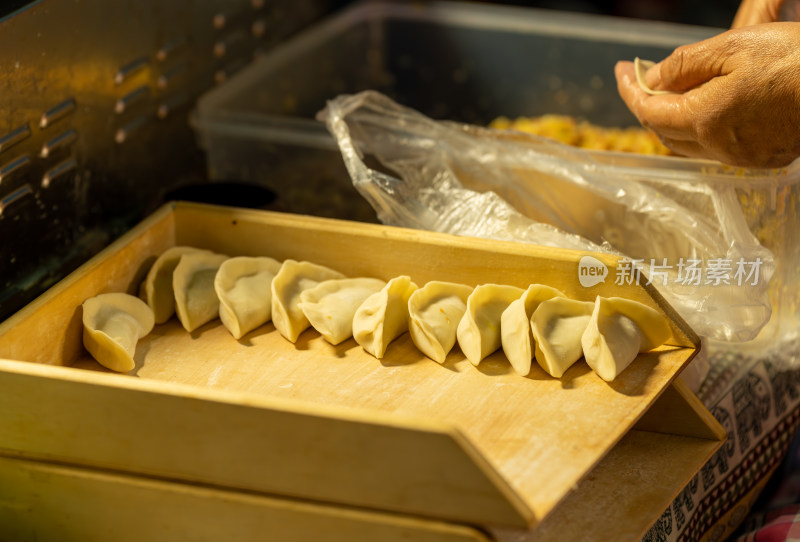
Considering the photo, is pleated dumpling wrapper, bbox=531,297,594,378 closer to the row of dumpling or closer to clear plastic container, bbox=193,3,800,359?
the row of dumpling

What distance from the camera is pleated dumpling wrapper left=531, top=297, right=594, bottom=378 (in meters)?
1.06

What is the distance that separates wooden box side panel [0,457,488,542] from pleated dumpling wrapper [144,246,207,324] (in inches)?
12.8

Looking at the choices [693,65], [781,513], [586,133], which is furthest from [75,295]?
[586,133]

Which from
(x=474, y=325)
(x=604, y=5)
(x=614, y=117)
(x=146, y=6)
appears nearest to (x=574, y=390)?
(x=474, y=325)

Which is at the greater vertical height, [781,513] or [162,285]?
[162,285]

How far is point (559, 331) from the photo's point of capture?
1096mm

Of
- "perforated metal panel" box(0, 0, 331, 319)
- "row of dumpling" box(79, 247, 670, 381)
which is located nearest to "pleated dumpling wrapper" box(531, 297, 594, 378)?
"row of dumpling" box(79, 247, 670, 381)

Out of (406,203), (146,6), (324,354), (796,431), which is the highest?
(146,6)

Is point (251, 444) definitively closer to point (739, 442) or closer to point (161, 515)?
point (161, 515)

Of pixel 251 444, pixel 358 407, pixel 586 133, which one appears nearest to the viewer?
pixel 251 444

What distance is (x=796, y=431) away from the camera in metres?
1.48

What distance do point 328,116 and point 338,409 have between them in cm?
75

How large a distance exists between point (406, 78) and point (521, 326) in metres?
1.19

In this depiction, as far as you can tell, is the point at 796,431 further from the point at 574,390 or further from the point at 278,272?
the point at 278,272
